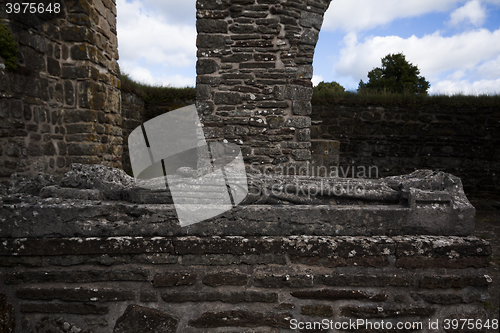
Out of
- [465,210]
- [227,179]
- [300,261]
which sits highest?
[227,179]

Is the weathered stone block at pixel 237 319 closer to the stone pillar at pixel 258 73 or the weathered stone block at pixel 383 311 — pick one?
the weathered stone block at pixel 383 311

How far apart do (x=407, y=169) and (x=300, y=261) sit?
6.60 m

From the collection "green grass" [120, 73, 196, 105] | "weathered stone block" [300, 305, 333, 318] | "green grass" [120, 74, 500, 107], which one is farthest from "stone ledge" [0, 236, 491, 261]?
"green grass" [120, 73, 196, 105]

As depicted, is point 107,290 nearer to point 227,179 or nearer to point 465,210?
point 227,179

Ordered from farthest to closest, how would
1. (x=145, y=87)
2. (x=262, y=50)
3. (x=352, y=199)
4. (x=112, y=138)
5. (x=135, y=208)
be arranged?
(x=145, y=87), (x=112, y=138), (x=262, y=50), (x=352, y=199), (x=135, y=208)

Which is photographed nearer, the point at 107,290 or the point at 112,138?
the point at 107,290

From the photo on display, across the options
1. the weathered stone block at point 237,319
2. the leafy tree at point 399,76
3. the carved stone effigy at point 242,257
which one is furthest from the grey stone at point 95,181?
the leafy tree at point 399,76

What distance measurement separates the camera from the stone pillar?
4422 millimetres

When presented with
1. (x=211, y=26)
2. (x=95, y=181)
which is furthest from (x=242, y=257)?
(x=211, y=26)

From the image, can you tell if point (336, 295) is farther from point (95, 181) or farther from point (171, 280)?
point (95, 181)

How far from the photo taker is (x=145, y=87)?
25.7 ft

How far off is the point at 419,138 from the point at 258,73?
191 inches

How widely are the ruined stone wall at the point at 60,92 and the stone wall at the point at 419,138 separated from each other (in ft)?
15.8

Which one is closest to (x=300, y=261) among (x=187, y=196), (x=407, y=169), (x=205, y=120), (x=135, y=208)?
(x=187, y=196)
